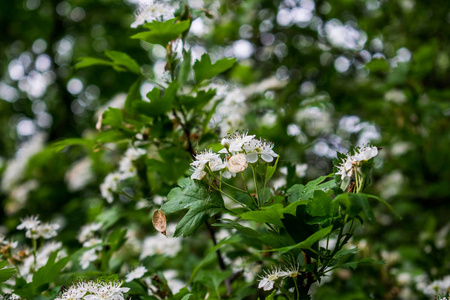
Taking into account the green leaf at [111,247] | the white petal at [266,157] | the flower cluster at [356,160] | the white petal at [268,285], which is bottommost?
the green leaf at [111,247]

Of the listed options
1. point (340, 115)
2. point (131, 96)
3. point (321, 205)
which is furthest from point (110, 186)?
point (340, 115)

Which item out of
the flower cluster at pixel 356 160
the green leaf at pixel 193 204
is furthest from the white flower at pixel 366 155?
the green leaf at pixel 193 204

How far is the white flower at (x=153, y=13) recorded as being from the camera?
1479 mm

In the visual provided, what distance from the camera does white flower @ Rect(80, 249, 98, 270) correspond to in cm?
141

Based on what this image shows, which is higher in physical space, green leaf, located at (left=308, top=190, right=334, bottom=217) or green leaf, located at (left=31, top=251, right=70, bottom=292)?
green leaf, located at (left=308, top=190, right=334, bottom=217)

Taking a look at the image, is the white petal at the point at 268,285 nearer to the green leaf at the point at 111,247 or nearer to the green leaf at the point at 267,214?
the green leaf at the point at 267,214

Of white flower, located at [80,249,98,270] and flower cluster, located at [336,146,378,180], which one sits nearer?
flower cluster, located at [336,146,378,180]

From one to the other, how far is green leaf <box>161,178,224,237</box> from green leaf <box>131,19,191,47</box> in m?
0.58

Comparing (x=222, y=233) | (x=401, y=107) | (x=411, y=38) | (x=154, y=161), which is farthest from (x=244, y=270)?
(x=411, y=38)

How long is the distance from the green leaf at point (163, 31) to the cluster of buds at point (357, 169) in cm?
74

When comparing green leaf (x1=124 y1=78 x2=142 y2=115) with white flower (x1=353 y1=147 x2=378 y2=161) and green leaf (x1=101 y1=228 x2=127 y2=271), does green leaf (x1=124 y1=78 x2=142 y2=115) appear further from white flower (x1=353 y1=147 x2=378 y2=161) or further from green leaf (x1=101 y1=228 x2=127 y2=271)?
white flower (x1=353 y1=147 x2=378 y2=161)

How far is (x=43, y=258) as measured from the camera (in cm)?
149

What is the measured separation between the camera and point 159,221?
1059mm

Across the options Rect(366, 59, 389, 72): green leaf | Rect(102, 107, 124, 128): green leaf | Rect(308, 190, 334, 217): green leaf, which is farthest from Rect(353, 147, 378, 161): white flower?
Rect(366, 59, 389, 72): green leaf
